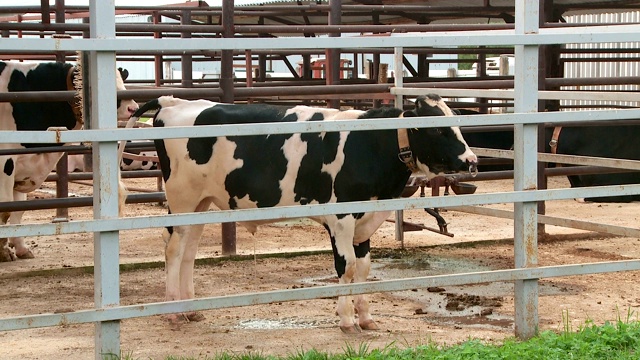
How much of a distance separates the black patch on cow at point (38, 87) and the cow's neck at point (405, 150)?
3.38m

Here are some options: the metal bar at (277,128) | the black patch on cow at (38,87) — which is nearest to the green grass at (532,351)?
the metal bar at (277,128)

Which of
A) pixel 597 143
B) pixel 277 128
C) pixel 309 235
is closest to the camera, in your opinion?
pixel 277 128

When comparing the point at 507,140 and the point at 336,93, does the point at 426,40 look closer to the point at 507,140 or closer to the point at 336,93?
the point at 336,93

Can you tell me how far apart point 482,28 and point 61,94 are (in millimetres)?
4029

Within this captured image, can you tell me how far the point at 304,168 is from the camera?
5.94m

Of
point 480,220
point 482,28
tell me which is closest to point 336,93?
point 482,28

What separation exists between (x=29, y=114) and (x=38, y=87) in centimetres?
27

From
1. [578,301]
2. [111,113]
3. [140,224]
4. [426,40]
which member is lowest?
[578,301]

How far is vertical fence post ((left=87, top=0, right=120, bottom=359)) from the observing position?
3949 millimetres

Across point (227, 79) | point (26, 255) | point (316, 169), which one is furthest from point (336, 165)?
point (26, 255)

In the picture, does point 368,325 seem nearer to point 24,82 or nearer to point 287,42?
point 287,42

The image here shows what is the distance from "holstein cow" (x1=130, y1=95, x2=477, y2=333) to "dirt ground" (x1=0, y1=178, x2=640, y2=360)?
40 cm

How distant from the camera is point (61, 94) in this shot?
7.12 metres

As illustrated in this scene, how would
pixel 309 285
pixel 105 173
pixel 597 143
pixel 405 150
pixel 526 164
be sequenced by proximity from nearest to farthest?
pixel 105 173 → pixel 526 164 → pixel 405 150 → pixel 309 285 → pixel 597 143
